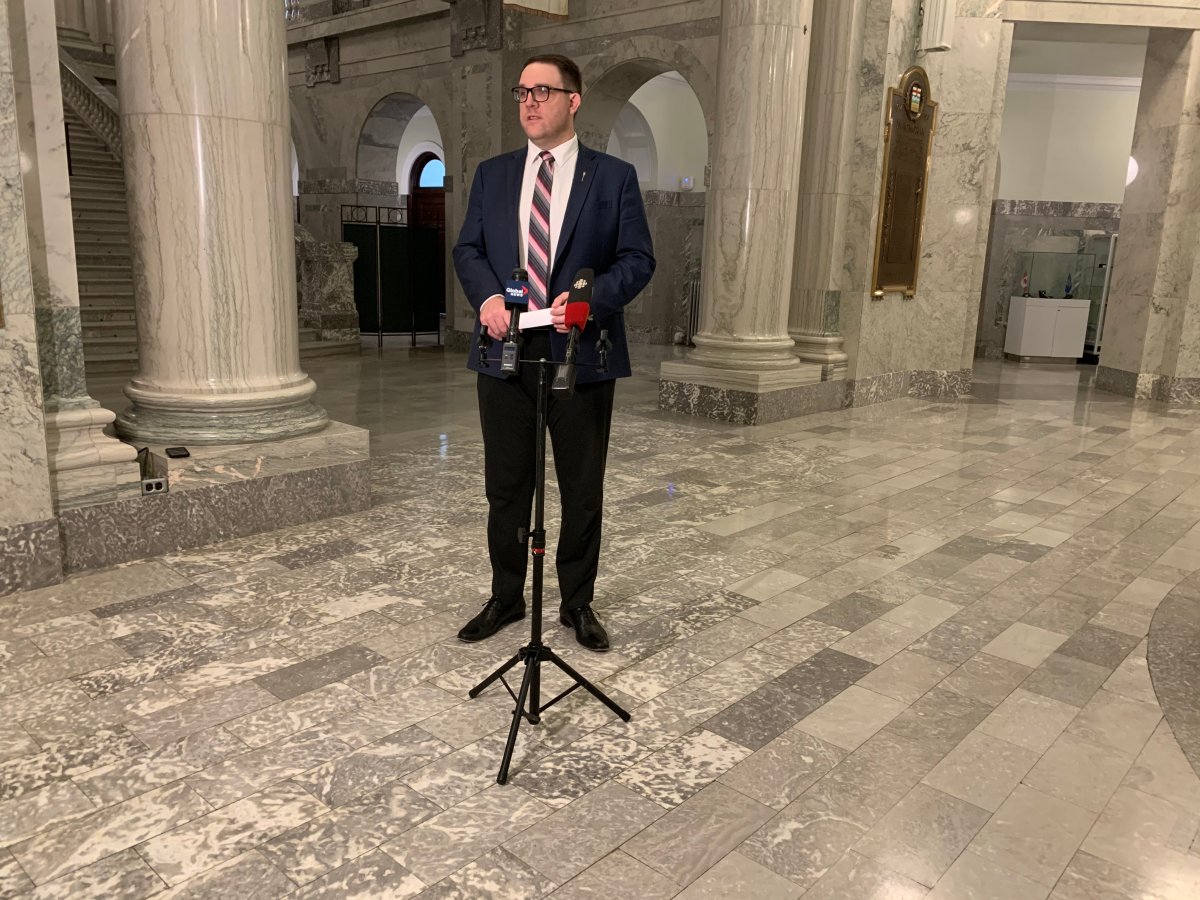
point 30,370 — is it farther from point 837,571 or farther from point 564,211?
point 837,571

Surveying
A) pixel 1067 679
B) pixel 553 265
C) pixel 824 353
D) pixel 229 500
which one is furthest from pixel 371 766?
pixel 824 353

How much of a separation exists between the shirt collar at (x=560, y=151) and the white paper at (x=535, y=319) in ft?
2.34

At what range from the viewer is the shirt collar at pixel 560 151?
3.18 meters

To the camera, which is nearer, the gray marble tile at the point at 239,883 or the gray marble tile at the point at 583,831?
the gray marble tile at the point at 239,883

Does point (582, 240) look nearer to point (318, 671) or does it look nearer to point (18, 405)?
point (318, 671)

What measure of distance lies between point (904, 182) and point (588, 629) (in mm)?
7649

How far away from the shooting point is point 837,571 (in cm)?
461

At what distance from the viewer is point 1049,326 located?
47.5 ft

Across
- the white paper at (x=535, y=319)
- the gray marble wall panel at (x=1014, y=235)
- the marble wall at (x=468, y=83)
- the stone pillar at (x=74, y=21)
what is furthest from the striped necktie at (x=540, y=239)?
the stone pillar at (x=74, y=21)

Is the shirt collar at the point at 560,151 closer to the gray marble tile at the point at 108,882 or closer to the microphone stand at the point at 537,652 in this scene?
the microphone stand at the point at 537,652

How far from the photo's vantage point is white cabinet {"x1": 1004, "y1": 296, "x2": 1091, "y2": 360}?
47.2ft

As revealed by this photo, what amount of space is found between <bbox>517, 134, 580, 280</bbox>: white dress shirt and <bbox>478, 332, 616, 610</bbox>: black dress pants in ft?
1.19

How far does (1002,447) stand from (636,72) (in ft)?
22.1

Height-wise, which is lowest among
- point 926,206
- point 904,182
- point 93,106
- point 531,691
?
point 531,691
